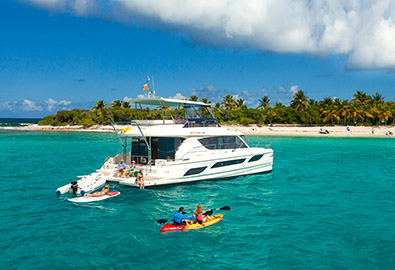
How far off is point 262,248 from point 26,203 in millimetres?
11671

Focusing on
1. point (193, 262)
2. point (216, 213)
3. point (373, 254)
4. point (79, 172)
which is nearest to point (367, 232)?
point (373, 254)

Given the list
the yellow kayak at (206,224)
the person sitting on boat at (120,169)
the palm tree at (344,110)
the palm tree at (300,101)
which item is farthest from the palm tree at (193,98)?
the yellow kayak at (206,224)

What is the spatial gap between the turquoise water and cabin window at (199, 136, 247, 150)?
2.44m

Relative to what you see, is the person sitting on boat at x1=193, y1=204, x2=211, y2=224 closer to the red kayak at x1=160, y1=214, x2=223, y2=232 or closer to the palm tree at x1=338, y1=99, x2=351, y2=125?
the red kayak at x1=160, y1=214, x2=223, y2=232

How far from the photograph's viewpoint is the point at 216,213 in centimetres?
1270

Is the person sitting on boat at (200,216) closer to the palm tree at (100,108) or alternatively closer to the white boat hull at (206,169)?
the white boat hull at (206,169)

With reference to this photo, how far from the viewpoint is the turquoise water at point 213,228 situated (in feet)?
28.4

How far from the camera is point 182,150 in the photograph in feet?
56.5

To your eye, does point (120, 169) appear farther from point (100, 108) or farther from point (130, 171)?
point (100, 108)

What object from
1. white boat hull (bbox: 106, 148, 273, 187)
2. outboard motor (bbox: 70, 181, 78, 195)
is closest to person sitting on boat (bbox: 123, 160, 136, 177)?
white boat hull (bbox: 106, 148, 273, 187)

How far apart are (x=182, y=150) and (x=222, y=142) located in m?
3.28

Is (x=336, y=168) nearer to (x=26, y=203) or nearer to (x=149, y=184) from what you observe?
(x=149, y=184)

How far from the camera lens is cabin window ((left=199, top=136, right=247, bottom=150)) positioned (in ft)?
60.2

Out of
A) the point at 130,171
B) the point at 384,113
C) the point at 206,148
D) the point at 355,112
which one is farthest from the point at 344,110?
the point at 130,171
